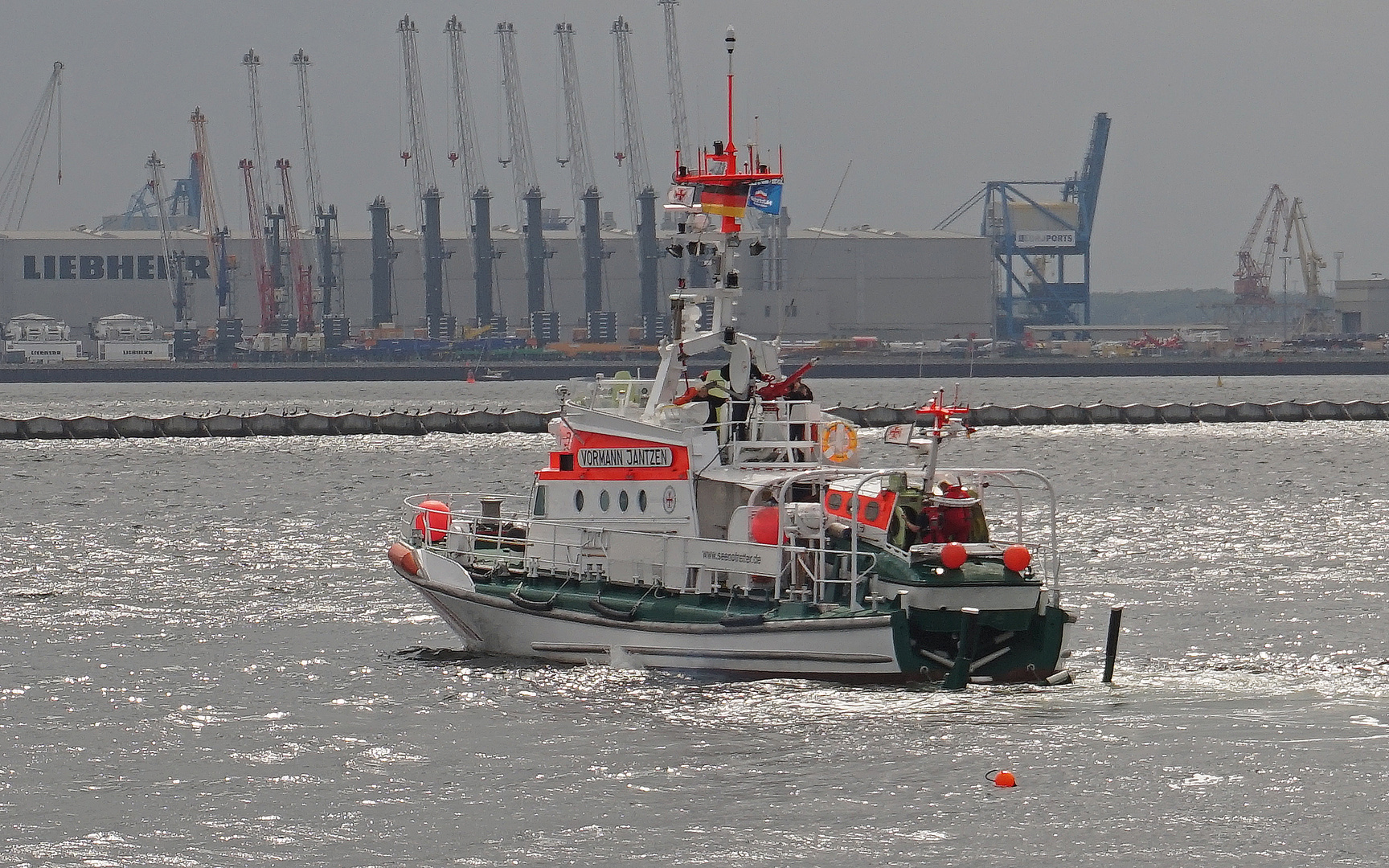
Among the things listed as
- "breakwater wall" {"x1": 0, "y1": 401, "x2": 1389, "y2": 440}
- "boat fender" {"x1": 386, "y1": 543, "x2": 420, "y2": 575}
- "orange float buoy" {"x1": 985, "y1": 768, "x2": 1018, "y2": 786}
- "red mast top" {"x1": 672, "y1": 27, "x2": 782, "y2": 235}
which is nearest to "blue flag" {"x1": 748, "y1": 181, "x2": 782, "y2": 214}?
"red mast top" {"x1": 672, "y1": 27, "x2": 782, "y2": 235}

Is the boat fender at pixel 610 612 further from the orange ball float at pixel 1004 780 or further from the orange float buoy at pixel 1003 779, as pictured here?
the orange ball float at pixel 1004 780

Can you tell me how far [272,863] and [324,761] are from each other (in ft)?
13.9

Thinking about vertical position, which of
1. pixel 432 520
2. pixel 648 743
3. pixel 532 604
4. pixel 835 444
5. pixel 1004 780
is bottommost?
pixel 1004 780

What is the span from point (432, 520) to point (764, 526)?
333 inches

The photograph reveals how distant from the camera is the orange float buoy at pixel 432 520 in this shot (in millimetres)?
34344

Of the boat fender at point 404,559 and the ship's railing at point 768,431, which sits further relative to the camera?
the boat fender at point 404,559

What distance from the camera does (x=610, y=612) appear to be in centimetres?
2925

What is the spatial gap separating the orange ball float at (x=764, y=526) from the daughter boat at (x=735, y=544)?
0.09 ft

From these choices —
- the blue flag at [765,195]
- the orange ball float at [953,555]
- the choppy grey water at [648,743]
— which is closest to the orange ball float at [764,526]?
the choppy grey water at [648,743]

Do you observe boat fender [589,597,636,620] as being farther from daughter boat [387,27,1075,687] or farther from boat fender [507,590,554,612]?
boat fender [507,590,554,612]

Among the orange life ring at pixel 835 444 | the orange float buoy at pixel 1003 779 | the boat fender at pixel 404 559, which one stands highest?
the orange life ring at pixel 835 444

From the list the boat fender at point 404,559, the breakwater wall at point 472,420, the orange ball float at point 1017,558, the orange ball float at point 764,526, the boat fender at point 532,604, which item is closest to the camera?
the orange ball float at point 1017,558

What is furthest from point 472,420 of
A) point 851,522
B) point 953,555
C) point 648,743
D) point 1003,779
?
point 1003,779

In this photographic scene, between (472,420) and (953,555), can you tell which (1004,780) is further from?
(472,420)
